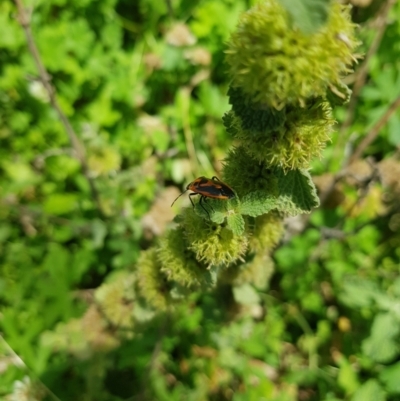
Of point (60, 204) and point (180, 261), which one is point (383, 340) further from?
point (60, 204)

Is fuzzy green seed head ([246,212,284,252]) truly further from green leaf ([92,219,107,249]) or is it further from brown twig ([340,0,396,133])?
brown twig ([340,0,396,133])

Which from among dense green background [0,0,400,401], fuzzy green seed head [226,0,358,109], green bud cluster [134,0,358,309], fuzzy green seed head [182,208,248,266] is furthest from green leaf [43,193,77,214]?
fuzzy green seed head [226,0,358,109]

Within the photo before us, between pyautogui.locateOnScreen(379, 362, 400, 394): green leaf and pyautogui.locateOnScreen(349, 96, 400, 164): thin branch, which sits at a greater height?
pyautogui.locateOnScreen(349, 96, 400, 164): thin branch

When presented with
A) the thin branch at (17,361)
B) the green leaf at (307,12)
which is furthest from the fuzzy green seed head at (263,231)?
the thin branch at (17,361)

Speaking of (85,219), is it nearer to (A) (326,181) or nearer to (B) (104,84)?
(B) (104,84)

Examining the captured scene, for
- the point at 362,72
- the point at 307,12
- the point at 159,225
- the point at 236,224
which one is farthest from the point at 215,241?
the point at 362,72

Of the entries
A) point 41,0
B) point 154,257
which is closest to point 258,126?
point 154,257
